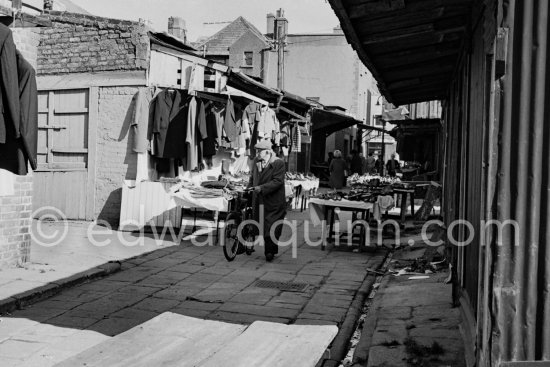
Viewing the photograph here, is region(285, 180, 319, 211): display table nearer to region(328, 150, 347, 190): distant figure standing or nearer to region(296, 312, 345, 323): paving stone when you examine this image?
region(328, 150, 347, 190): distant figure standing

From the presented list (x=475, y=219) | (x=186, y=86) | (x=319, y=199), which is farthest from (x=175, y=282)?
(x=186, y=86)

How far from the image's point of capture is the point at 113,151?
13.9 m

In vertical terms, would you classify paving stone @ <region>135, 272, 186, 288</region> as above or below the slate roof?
below

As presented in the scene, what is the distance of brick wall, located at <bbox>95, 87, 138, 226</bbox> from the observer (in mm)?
13844

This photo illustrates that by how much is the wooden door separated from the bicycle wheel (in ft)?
16.3

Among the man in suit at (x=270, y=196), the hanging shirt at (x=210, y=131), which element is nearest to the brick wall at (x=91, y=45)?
the hanging shirt at (x=210, y=131)

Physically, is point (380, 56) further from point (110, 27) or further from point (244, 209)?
point (110, 27)

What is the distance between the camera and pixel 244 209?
1083cm

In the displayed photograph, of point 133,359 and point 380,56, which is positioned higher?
point 380,56

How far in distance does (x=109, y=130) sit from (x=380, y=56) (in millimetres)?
8202

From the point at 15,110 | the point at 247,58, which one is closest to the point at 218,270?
the point at 15,110

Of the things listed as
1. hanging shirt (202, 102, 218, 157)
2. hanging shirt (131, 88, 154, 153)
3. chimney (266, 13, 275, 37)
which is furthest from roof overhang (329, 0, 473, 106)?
chimney (266, 13, 275, 37)

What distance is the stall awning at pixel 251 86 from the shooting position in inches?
665

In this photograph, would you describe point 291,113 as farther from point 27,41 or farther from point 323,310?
point 323,310
